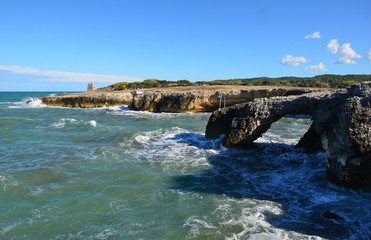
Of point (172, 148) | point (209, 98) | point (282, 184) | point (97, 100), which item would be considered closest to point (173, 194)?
point (282, 184)

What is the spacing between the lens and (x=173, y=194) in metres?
10.6

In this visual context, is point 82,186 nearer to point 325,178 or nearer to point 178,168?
point 178,168

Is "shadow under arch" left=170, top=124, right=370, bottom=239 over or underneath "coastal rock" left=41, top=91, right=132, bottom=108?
underneath

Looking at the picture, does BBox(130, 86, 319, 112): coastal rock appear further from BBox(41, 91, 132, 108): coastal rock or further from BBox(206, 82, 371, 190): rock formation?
BBox(206, 82, 371, 190): rock formation

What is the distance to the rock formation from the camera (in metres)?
10.3

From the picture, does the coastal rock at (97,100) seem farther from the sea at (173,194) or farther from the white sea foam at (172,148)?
the sea at (173,194)

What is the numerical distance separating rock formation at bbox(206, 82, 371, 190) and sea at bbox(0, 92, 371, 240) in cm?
58

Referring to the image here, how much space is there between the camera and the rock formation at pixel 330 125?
10336 mm

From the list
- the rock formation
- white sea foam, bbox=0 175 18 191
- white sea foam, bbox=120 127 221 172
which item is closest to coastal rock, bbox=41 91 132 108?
white sea foam, bbox=120 127 221 172

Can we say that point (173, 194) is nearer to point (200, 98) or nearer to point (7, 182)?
point (7, 182)

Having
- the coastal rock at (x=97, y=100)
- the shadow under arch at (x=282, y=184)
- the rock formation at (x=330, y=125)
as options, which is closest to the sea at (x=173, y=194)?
the shadow under arch at (x=282, y=184)

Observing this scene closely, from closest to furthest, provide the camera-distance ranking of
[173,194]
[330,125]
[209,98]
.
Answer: [173,194]
[330,125]
[209,98]

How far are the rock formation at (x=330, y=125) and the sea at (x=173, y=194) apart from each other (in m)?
0.58

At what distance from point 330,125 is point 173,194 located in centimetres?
575
